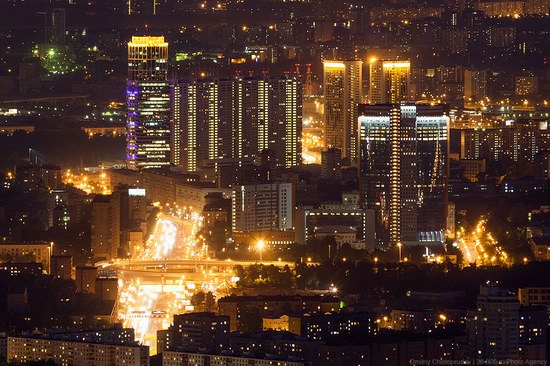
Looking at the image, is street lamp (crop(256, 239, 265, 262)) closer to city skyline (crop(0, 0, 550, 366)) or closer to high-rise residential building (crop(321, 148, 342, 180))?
city skyline (crop(0, 0, 550, 366))

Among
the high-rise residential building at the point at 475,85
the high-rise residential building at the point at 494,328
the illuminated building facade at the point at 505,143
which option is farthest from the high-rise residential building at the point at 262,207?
the high-rise residential building at the point at 475,85

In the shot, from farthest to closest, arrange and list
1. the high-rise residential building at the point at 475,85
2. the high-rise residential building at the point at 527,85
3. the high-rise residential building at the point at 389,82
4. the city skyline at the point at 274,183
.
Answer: the high-rise residential building at the point at 527,85
the high-rise residential building at the point at 475,85
the high-rise residential building at the point at 389,82
the city skyline at the point at 274,183

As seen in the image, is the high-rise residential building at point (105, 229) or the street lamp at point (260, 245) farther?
the high-rise residential building at point (105, 229)

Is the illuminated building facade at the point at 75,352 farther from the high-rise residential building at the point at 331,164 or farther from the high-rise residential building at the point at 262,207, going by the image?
the high-rise residential building at the point at 331,164

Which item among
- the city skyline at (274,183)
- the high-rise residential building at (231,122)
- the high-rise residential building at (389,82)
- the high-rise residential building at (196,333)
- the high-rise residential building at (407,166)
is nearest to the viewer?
the high-rise residential building at (196,333)

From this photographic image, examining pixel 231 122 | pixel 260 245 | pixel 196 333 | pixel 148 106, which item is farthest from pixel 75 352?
pixel 148 106

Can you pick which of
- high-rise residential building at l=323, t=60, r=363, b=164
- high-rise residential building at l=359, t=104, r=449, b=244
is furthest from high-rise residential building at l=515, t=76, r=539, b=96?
high-rise residential building at l=359, t=104, r=449, b=244

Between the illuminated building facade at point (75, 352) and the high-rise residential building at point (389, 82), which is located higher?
the high-rise residential building at point (389, 82)
